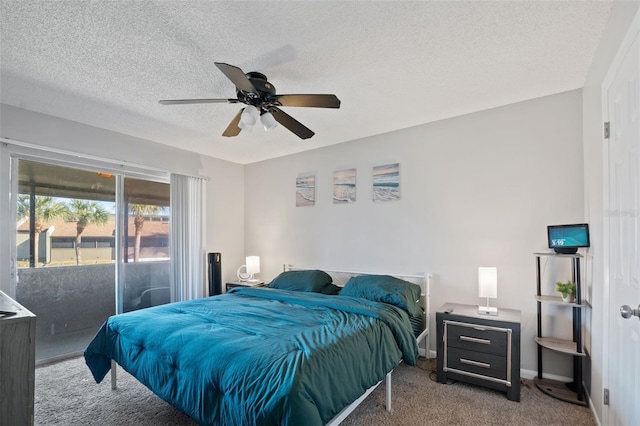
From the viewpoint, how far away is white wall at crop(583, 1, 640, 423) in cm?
194

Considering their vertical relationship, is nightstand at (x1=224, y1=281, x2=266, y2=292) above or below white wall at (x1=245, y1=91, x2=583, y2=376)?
below

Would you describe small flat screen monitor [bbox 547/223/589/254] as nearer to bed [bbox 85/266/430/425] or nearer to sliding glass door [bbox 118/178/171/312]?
bed [bbox 85/266/430/425]

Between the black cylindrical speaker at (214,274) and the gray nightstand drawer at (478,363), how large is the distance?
3.11m

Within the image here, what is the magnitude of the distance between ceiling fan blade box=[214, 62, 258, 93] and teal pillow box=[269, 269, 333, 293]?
2363 mm

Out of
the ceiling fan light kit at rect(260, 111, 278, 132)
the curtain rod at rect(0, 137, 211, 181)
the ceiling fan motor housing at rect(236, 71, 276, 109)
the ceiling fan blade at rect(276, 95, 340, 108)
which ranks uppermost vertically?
the ceiling fan motor housing at rect(236, 71, 276, 109)

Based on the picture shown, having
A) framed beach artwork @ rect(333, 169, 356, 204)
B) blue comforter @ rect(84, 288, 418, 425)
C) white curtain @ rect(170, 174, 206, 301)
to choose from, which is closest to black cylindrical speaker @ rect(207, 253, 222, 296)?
white curtain @ rect(170, 174, 206, 301)

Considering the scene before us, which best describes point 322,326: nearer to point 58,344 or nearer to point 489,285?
point 489,285

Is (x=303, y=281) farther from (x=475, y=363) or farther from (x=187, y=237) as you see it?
(x=475, y=363)

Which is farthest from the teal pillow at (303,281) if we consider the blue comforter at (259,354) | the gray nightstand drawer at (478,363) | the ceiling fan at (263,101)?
the ceiling fan at (263,101)

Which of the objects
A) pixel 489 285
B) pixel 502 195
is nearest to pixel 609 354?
pixel 489 285

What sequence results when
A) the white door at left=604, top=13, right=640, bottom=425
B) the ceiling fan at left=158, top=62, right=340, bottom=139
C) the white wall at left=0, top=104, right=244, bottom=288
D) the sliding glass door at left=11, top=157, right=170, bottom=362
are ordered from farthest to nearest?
the sliding glass door at left=11, top=157, right=170, bottom=362 < the white wall at left=0, top=104, right=244, bottom=288 < the ceiling fan at left=158, top=62, right=340, bottom=139 < the white door at left=604, top=13, right=640, bottom=425

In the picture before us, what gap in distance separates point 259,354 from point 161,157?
134 inches

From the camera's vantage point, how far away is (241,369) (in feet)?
5.51

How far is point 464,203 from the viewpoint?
3.32m
